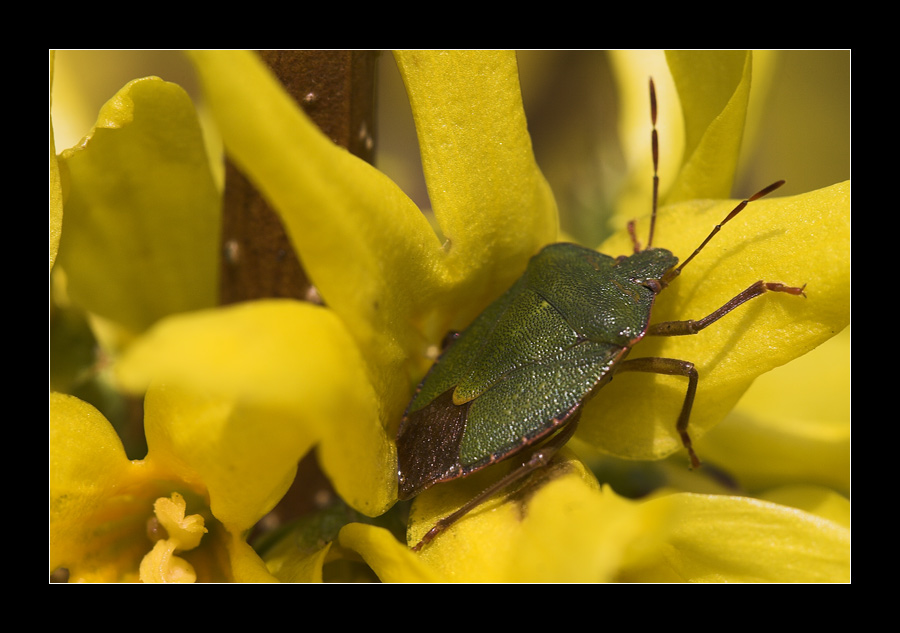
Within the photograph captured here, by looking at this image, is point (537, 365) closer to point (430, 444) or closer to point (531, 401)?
point (531, 401)

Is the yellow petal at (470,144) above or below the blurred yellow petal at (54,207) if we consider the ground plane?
above

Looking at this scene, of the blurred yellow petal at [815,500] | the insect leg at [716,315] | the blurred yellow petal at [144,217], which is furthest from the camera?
the blurred yellow petal at [815,500]

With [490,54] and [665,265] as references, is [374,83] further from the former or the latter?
[665,265]

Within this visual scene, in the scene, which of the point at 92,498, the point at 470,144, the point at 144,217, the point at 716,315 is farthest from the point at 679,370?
the point at 144,217

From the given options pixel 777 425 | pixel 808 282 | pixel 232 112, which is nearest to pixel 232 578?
pixel 232 112

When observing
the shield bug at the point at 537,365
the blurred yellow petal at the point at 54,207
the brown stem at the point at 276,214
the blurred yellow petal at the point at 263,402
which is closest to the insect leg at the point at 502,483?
the shield bug at the point at 537,365

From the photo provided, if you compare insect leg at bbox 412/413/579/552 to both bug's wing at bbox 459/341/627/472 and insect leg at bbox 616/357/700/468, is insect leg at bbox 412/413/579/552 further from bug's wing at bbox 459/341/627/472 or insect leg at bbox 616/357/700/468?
insect leg at bbox 616/357/700/468

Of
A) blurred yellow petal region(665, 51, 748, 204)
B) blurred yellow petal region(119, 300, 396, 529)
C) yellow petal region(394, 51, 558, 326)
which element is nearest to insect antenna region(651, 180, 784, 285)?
blurred yellow petal region(665, 51, 748, 204)

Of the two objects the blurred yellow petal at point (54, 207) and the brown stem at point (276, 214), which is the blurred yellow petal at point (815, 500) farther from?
the blurred yellow petal at point (54, 207)
